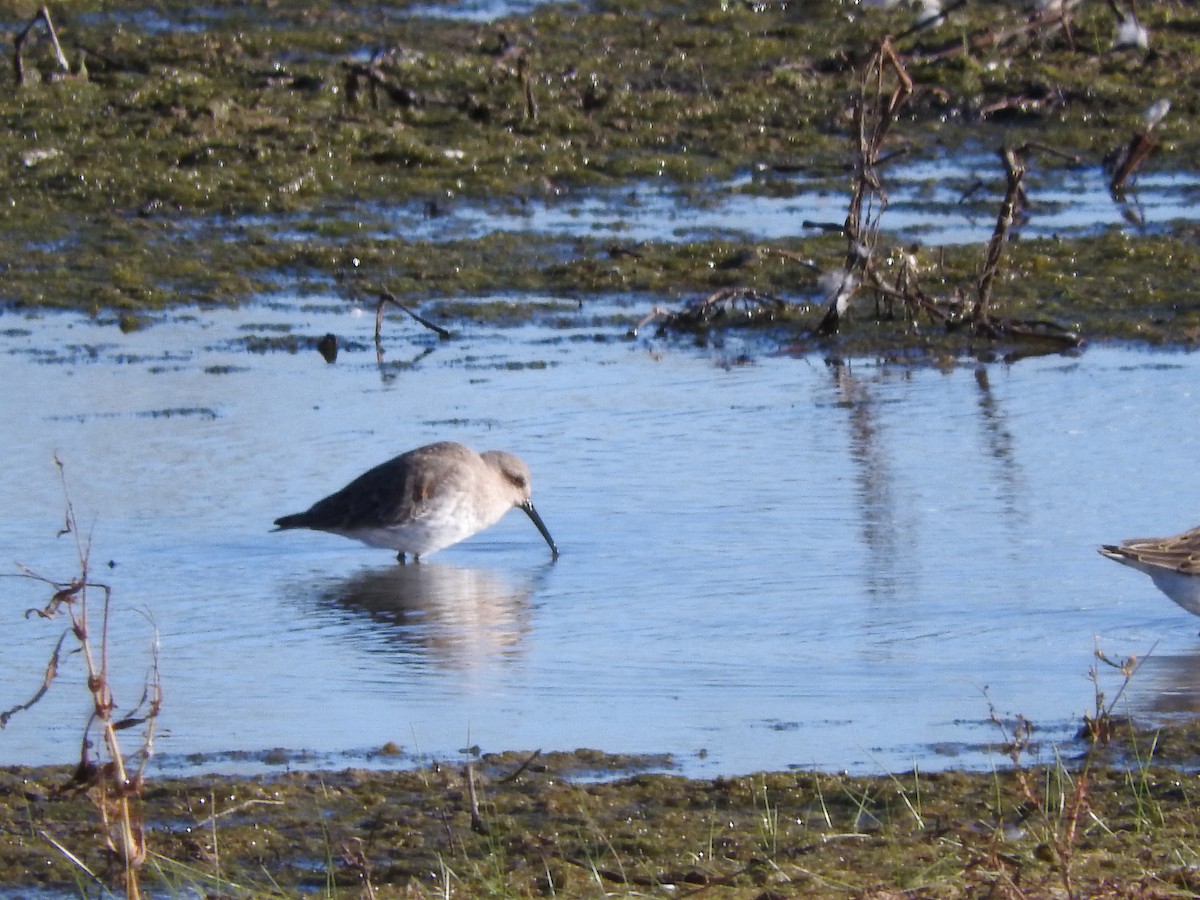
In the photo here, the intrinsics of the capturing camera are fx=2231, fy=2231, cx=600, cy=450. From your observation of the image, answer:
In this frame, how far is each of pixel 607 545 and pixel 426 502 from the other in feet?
2.15

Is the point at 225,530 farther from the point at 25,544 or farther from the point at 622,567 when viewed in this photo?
the point at 622,567

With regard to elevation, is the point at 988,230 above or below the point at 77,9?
below

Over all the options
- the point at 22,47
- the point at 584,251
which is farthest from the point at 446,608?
the point at 22,47

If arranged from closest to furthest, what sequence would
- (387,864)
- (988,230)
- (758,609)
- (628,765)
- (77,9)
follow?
(387,864) → (628,765) → (758,609) → (988,230) → (77,9)

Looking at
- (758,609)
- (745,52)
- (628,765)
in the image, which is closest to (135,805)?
(628,765)

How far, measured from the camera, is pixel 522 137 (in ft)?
47.8

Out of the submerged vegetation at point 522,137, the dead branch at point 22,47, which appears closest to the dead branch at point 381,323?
the submerged vegetation at point 522,137

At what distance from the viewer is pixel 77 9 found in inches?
687

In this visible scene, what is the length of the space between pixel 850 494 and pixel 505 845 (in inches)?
154

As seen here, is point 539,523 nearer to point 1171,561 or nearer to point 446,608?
point 446,608

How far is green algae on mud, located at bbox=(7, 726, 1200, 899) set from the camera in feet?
14.0

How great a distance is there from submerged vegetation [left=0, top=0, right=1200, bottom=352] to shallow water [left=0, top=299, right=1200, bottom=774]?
0.68 m

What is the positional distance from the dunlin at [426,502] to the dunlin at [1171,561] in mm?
2036

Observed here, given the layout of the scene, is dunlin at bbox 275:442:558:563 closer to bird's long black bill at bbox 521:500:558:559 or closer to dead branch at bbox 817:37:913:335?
bird's long black bill at bbox 521:500:558:559
